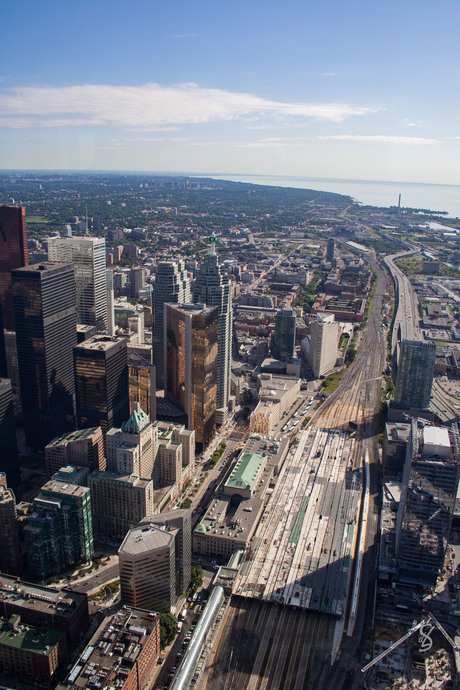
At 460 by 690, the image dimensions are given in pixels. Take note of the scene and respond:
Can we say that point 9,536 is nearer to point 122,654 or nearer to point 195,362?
point 122,654

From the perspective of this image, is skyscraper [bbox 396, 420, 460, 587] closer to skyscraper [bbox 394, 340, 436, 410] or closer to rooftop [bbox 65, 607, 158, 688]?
rooftop [bbox 65, 607, 158, 688]

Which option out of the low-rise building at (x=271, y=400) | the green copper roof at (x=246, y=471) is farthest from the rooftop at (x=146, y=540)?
the low-rise building at (x=271, y=400)

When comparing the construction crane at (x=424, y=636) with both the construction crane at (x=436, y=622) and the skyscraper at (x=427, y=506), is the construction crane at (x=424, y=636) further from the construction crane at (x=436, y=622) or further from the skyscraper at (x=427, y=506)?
the skyscraper at (x=427, y=506)

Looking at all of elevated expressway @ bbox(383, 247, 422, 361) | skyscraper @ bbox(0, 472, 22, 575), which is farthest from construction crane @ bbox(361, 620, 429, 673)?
elevated expressway @ bbox(383, 247, 422, 361)

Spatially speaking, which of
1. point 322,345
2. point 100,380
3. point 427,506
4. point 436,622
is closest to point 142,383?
point 100,380

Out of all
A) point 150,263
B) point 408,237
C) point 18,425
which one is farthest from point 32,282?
point 408,237

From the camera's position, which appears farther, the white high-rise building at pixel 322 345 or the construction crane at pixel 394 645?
the white high-rise building at pixel 322 345

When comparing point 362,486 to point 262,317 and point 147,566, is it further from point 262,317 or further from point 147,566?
point 262,317
